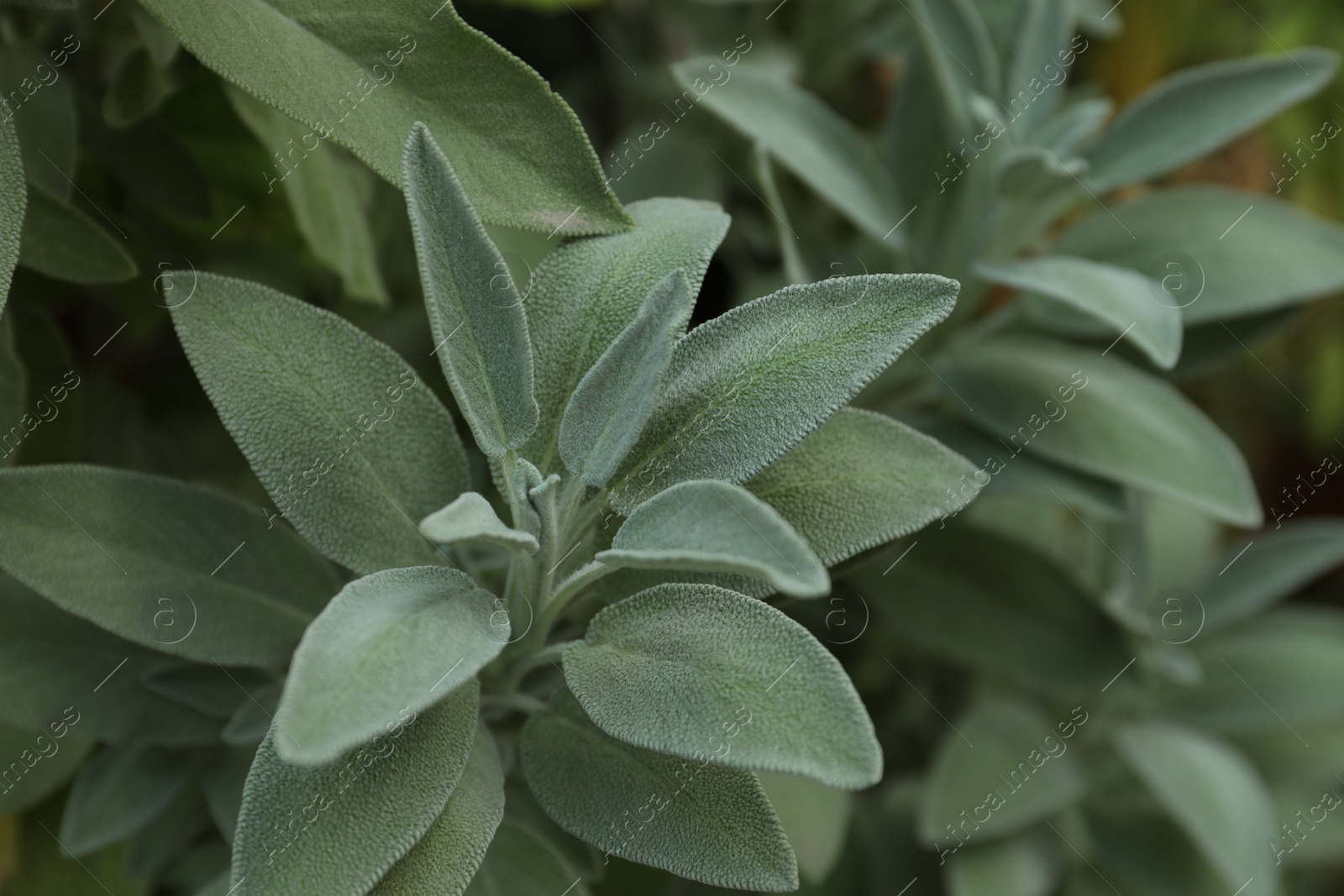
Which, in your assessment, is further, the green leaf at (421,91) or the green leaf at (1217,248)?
the green leaf at (1217,248)

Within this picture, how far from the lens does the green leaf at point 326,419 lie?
413 mm

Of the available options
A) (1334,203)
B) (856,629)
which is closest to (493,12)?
(856,629)

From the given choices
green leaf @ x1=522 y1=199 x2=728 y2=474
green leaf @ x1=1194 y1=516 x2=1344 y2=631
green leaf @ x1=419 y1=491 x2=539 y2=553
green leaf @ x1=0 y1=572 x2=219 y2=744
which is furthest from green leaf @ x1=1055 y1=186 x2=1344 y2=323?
green leaf @ x1=0 y1=572 x2=219 y2=744

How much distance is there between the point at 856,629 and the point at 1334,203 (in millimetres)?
825

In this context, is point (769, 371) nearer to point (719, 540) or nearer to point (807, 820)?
point (719, 540)

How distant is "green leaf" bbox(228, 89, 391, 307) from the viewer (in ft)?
1.78

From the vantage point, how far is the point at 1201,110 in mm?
670

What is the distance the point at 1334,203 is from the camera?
123 centimetres

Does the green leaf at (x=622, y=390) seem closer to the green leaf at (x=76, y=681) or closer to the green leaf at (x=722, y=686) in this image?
the green leaf at (x=722, y=686)

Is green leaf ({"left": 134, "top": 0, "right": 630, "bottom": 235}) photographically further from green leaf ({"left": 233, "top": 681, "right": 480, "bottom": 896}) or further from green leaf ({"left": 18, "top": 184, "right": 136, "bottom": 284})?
green leaf ({"left": 233, "top": 681, "right": 480, "bottom": 896})

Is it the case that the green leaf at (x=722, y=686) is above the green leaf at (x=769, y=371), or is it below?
below

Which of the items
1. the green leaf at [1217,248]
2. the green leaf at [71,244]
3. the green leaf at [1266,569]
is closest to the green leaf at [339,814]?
the green leaf at [71,244]

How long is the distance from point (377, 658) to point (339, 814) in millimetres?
67

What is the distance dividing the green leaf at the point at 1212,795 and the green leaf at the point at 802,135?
1.39ft
